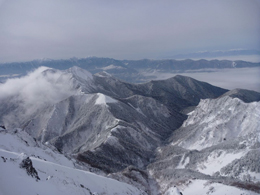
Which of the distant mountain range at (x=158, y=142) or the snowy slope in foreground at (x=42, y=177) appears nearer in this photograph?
the snowy slope in foreground at (x=42, y=177)

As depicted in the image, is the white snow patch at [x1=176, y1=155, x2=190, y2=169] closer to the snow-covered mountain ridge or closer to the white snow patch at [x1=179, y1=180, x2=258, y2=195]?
the snow-covered mountain ridge

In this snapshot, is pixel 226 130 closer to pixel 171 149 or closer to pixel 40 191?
pixel 171 149

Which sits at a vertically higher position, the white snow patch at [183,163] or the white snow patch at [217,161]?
the white snow patch at [217,161]

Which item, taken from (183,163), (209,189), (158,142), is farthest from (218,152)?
(158,142)

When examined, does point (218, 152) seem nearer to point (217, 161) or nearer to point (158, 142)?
point (217, 161)

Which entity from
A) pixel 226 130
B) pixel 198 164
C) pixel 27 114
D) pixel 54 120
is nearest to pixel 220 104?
pixel 226 130

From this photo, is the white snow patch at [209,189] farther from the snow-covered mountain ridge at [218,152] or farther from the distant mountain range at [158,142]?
the snow-covered mountain ridge at [218,152]

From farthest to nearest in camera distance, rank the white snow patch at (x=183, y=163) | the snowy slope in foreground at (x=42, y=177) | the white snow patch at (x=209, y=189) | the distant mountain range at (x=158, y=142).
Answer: the white snow patch at (x=183, y=163) < the distant mountain range at (x=158, y=142) < the white snow patch at (x=209, y=189) < the snowy slope in foreground at (x=42, y=177)

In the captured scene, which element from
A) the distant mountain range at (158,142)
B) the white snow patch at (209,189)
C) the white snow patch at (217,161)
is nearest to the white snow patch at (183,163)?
the distant mountain range at (158,142)
